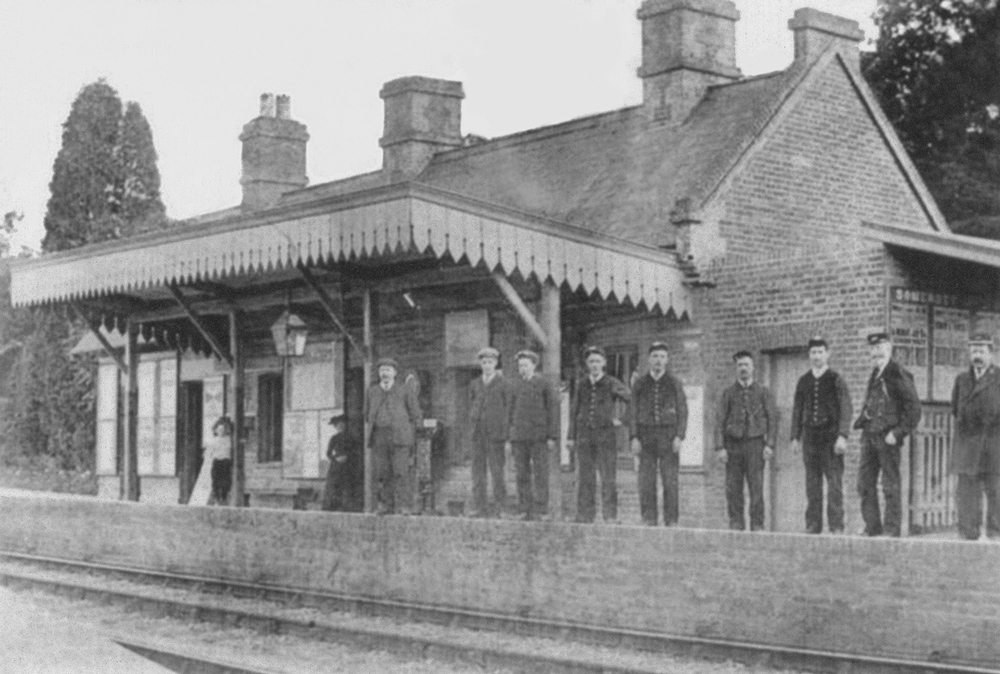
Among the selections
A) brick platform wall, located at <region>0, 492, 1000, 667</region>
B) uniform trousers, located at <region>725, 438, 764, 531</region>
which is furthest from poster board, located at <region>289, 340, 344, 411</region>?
uniform trousers, located at <region>725, 438, 764, 531</region>

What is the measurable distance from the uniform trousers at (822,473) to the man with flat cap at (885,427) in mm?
317

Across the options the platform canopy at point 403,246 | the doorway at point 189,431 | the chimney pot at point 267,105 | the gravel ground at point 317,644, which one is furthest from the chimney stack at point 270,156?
the gravel ground at point 317,644

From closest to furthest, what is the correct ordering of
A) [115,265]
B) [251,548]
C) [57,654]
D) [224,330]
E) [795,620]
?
[57,654] → [795,620] → [251,548] → [115,265] → [224,330]

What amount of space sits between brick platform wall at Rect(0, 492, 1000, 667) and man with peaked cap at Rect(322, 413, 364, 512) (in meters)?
2.30

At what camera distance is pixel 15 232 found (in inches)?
1965

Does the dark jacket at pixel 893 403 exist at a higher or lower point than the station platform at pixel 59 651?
higher

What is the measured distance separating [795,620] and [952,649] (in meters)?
1.32

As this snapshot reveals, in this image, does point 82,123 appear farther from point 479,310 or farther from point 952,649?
point 952,649

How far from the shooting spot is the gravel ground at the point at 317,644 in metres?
11.2

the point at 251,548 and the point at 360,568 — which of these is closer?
the point at 360,568

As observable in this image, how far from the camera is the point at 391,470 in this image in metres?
15.5

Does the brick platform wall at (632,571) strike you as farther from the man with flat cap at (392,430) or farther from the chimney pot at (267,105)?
the chimney pot at (267,105)

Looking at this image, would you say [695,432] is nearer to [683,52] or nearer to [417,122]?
[683,52]

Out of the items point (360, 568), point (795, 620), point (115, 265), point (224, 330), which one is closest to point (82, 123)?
point (224, 330)
